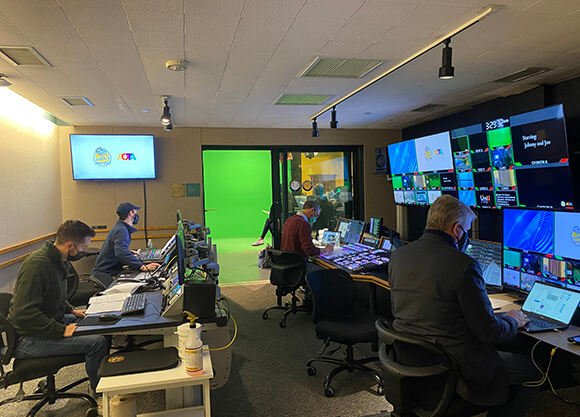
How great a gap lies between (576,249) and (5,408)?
395cm

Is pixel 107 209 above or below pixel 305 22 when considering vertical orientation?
below

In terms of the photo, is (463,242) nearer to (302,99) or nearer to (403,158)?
(302,99)

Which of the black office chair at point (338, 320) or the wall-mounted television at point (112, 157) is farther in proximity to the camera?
the wall-mounted television at point (112, 157)

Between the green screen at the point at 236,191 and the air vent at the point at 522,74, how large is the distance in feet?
22.3

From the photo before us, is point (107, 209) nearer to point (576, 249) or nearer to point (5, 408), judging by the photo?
point (5, 408)

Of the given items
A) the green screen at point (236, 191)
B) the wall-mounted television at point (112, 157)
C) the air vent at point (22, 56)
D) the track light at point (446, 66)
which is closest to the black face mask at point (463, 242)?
the track light at point (446, 66)

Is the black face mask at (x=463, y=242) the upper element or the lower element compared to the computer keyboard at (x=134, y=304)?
upper

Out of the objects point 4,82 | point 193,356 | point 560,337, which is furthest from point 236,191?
point 560,337

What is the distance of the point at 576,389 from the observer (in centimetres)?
290

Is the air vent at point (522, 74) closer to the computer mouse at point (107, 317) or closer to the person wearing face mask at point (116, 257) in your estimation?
the person wearing face mask at point (116, 257)

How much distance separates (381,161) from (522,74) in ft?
9.99

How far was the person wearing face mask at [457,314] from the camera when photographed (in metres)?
1.85

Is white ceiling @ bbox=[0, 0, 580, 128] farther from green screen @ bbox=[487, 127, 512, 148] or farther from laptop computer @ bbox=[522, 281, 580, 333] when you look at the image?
laptop computer @ bbox=[522, 281, 580, 333]

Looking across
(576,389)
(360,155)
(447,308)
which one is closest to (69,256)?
(447,308)
